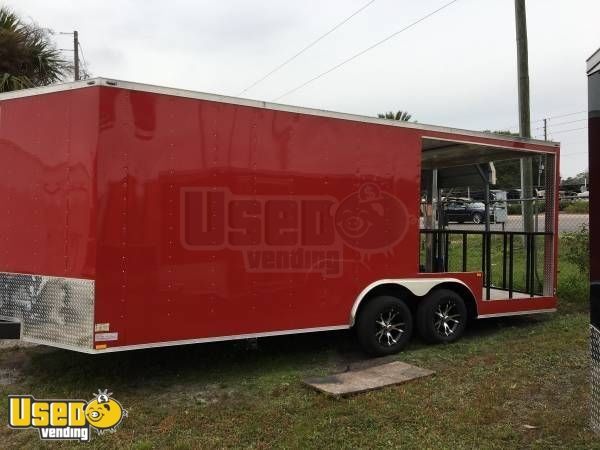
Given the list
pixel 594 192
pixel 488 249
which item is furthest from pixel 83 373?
pixel 488 249

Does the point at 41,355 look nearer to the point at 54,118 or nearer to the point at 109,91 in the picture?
the point at 54,118

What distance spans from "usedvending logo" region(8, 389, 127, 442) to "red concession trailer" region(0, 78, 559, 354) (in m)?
0.48

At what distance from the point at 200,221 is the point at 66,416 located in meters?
2.02

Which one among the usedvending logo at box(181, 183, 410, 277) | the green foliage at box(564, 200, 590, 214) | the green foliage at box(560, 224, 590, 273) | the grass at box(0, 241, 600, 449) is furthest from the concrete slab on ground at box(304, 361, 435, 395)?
the green foliage at box(564, 200, 590, 214)

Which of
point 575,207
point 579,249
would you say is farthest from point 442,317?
point 575,207

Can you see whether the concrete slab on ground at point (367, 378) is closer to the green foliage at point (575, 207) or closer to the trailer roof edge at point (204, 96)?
the trailer roof edge at point (204, 96)

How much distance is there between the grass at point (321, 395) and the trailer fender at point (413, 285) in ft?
2.14

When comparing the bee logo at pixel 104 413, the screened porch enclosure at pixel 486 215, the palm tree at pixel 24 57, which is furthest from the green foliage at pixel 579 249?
the palm tree at pixel 24 57

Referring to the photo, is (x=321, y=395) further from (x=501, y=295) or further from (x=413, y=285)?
(x=501, y=295)

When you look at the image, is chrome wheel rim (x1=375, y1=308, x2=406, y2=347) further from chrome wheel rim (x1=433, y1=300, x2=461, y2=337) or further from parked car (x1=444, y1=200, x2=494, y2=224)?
parked car (x1=444, y1=200, x2=494, y2=224)

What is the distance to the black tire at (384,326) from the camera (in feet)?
20.7

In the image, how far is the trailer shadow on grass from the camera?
5.52 meters

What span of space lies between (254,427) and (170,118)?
2.82 meters

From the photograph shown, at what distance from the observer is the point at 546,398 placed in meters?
4.85
